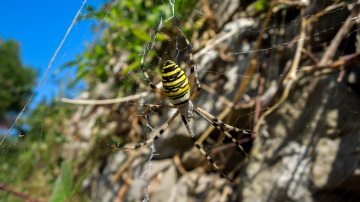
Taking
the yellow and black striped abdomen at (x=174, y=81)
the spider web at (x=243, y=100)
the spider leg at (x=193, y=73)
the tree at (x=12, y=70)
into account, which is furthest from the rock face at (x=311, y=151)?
→ the tree at (x=12, y=70)

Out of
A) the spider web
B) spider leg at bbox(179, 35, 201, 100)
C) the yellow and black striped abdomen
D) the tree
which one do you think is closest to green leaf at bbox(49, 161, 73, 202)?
the spider web

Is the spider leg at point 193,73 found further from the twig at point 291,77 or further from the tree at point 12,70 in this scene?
the tree at point 12,70

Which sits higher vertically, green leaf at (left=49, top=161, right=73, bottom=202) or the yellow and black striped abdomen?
the yellow and black striped abdomen

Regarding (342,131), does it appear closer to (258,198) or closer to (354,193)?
(354,193)

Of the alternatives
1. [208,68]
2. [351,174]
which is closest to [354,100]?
[351,174]

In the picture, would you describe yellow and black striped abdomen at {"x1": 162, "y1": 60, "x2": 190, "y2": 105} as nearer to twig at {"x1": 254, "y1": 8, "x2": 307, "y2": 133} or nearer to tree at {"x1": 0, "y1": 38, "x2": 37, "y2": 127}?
twig at {"x1": 254, "y1": 8, "x2": 307, "y2": 133}

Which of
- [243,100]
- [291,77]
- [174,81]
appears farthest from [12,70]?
[174,81]
